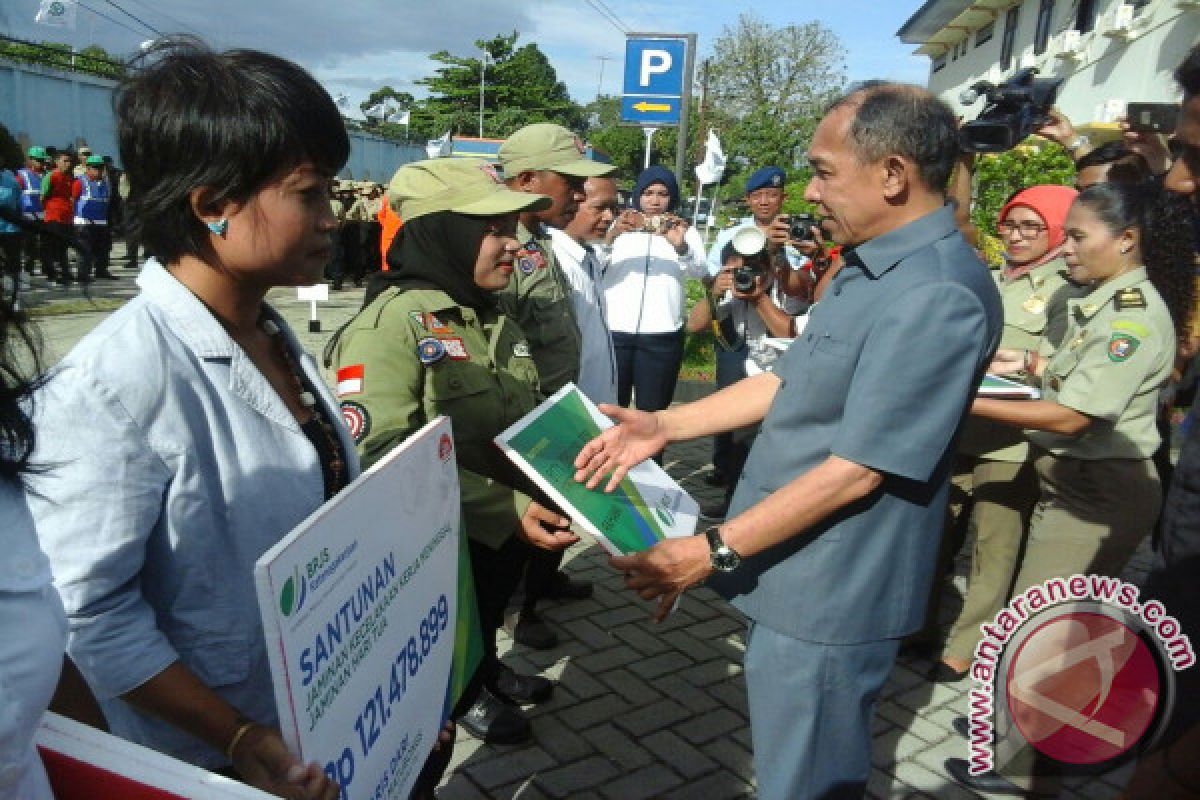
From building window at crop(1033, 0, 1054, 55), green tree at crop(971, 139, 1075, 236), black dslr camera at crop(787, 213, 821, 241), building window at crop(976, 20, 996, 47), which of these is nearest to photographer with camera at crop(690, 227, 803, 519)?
black dslr camera at crop(787, 213, 821, 241)

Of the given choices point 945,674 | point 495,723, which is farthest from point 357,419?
point 945,674

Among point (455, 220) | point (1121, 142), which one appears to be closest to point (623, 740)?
point (455, 220)

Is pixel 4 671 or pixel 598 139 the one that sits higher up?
pixel 598 139

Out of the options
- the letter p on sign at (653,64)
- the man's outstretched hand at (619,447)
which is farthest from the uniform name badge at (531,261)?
the letter p on sign at (653,64)

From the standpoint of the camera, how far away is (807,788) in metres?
1.97

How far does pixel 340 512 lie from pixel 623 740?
2326 mm

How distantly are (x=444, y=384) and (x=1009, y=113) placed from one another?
296 centimetres

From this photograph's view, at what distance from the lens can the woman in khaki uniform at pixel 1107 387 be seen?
284 centimetres

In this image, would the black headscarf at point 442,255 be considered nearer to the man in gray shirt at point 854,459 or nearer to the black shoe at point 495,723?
the man in gray shirt at point 854,459

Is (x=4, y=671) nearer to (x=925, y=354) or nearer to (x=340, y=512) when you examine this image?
(x=340, y=512)

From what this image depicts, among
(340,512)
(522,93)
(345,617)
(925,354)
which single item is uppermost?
(522,93)

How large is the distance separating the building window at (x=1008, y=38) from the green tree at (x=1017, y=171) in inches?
645

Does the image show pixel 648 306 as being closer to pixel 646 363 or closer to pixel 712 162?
pixel 646 363

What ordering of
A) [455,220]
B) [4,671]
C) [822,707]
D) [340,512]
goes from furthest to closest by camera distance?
[455,220] → [822,707] → [340,512] → [4,671]
